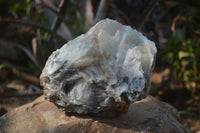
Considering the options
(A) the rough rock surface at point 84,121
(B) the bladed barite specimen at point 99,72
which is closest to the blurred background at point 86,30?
(A) the rough rock surface at point 84,121

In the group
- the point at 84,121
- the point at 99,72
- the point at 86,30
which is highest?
the point at 86,30

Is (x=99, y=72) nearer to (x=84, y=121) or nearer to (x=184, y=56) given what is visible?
(x=84, y=121)

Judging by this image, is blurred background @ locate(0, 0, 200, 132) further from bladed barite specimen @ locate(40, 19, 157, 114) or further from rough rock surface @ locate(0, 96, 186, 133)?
bladed barite specimen @ locate(40, 19, 157, 114)

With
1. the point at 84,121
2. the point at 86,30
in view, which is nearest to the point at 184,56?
the point at 86,30

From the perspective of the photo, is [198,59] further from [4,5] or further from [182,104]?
[4,5]

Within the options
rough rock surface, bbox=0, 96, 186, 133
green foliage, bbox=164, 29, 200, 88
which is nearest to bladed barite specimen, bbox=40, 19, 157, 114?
rough rock surface, bbox=0, 96, 186, 133

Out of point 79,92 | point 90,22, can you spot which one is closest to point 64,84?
point 79,92
